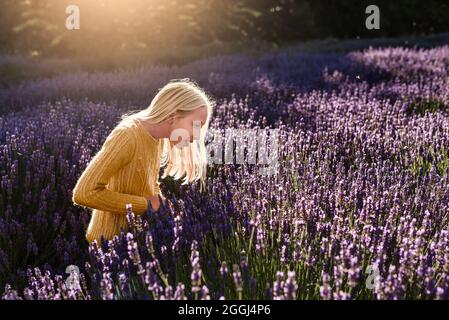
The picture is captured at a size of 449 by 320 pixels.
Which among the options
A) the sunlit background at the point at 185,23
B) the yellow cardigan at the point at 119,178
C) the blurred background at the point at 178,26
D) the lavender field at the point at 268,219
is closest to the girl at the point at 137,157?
the yellow cardigan at the point at 119,178

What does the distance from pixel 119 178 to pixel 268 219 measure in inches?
32.1

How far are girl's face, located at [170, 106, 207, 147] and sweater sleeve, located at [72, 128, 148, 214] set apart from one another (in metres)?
0.20

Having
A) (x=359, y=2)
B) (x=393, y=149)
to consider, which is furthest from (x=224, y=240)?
(x=359, y=2)

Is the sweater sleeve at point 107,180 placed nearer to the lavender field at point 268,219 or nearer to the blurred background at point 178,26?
the lavender field at point 268,219

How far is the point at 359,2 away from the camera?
18922 mm

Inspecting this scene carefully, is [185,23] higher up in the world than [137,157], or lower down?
higher up

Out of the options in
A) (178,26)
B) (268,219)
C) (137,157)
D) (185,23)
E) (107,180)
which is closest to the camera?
(268,219)

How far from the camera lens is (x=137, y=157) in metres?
2.91

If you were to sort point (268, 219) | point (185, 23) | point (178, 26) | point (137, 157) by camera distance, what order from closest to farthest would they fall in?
1. point (268, 219)
2. point (137, 157)
3. point (178, 26)
4. point (185, 23)

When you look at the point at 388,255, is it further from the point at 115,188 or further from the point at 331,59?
the point at 331,59

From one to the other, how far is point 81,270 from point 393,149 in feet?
6.11

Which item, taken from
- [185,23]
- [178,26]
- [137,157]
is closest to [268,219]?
[137,157]

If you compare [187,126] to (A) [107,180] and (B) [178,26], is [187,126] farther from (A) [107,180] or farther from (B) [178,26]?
(B) [178,26]

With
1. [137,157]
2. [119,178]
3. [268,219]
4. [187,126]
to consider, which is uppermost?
[187,126]
